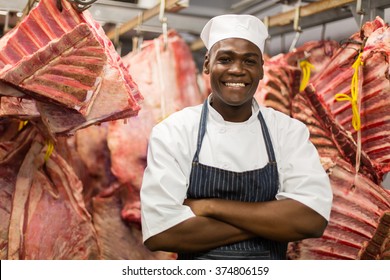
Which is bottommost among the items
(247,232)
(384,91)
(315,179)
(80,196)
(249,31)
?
(80,196)

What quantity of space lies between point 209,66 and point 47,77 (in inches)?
19.1

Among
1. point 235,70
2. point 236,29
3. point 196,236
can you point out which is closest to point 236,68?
point 235,70

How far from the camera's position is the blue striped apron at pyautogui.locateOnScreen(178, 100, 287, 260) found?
1.71m

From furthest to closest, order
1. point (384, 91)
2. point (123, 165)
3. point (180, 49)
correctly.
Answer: point (180, 49)
point (123, 165)
point (384, 91)

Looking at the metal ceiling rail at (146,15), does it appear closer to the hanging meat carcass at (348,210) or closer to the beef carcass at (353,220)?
the hanging meat carcass at (348,210)

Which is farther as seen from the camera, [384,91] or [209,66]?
[384,91]

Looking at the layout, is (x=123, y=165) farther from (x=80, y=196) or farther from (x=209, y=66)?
(x=209, y=66)

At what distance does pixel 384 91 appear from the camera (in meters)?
1.98

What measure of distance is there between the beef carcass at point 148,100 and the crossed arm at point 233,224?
64 cm

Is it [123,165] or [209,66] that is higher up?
[209,66]

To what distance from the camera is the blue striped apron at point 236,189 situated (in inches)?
67.2

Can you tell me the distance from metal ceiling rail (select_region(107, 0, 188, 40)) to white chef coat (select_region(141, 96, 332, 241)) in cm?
59

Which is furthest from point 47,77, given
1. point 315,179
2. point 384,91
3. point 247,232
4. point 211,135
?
point 384,91

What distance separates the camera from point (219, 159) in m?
1.74
